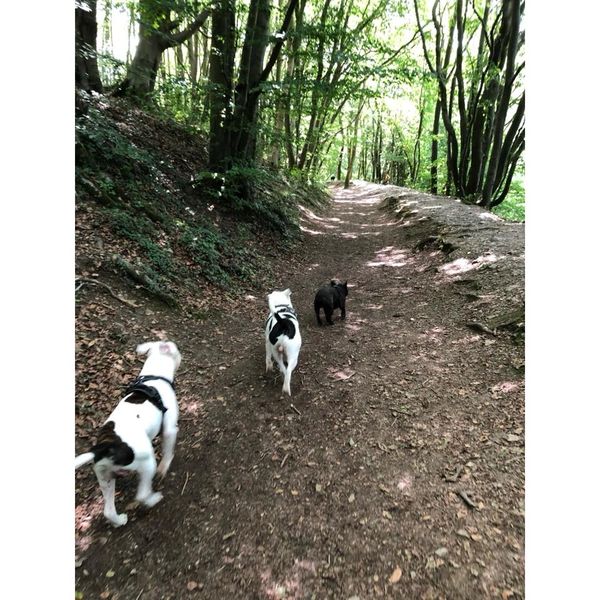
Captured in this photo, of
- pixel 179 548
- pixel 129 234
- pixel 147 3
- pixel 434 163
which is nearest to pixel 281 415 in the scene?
pixel 179 548

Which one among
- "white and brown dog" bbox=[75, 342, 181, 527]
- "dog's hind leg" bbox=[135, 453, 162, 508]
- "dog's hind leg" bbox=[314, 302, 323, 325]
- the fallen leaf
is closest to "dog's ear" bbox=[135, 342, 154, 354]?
"white and brown dog" bbox=[75, 342, 181, 527]

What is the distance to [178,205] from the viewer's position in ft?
29.3

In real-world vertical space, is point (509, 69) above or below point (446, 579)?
above

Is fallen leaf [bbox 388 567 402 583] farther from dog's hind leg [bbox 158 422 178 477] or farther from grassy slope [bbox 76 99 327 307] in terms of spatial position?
grassy slope [bbox 76 99 327 307]

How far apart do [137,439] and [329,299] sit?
4389 millimetres

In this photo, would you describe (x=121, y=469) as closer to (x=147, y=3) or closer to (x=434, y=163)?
(x=147, y=3)

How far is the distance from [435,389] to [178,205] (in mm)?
7123

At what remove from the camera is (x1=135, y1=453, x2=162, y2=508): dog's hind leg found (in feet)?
9.86

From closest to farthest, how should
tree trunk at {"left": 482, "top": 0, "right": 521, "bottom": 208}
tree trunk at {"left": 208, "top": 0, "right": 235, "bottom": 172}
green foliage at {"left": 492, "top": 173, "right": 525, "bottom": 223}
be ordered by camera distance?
tree trunk at {"left": 208, "top": 0, "right": 235, "bottom": 172} → tree trunk at {"left": 482, "top": 0, "right": 521, "bottom": 208} → green foliage at {"left": 492, "top": 173, "right": 525, "bottom": 223}

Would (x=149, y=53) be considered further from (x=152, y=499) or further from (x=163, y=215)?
(x=152, y=499)

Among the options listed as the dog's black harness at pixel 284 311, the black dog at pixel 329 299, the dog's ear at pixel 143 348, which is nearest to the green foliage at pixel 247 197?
the black dog at pixel 329 299

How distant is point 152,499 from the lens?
327cm

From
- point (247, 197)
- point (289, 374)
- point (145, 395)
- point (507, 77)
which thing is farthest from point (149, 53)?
point (145, 395)

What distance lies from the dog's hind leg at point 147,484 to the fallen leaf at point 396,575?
204 centimetres
